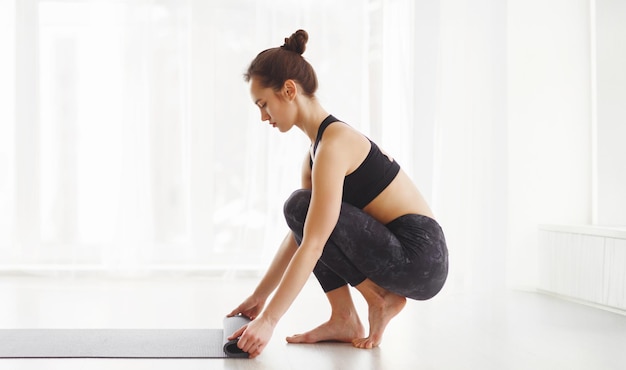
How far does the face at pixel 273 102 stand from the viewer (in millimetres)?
2240

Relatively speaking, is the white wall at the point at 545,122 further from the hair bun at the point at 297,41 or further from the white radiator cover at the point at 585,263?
the hair bun at the point at 297,41

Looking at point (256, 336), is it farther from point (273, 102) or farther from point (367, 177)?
point (273, 102)

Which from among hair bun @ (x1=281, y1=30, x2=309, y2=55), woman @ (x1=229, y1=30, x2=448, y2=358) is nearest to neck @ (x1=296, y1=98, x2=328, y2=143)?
woman @ (x1=229, y1=30, x2=448, y2=358)

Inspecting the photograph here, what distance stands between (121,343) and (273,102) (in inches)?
33.1

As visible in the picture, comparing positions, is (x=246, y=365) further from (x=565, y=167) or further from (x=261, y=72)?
(x=565, y=167)

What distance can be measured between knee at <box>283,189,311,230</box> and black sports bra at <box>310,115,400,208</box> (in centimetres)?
12

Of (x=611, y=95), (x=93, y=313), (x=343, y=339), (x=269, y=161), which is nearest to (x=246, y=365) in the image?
(x=343, y=339)

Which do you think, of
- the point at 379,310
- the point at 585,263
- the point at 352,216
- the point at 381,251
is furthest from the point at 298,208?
the point at 585,263

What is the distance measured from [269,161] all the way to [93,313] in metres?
1.58

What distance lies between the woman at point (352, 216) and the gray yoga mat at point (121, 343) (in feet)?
0.51

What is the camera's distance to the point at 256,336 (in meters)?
2.02

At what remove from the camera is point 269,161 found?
13.8 feet

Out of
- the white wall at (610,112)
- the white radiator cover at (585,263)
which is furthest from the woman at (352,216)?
the white wall at (610,112)

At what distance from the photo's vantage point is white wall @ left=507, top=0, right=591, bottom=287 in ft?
13.1
